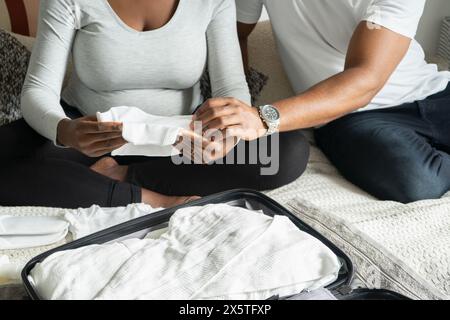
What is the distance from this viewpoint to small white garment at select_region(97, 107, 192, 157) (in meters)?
1.01

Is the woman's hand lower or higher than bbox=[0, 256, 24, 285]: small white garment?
higher

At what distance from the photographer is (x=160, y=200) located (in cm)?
122

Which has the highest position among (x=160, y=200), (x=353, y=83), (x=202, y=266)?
(x=353, y=83)

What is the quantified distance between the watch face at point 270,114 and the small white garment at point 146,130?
15 cm

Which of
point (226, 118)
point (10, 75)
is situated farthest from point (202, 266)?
point (10, 75)

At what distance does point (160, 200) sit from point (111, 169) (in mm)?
163

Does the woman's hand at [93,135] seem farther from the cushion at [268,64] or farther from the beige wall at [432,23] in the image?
the beige wall at [432,23]

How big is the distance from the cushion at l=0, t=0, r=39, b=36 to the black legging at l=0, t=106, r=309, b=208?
429 millimetres

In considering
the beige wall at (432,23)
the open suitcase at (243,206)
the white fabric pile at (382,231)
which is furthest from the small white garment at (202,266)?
the beige wall at (432,23)

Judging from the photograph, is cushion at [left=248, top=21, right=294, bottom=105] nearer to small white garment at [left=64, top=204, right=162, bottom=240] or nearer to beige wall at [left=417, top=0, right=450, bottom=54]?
small white garment at [left=64, top=204, right=162, bottom=240]

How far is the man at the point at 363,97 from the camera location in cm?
121

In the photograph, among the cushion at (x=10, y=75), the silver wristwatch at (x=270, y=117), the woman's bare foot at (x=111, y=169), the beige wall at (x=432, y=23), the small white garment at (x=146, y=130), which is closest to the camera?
the small white garment at (x=146, y=130)

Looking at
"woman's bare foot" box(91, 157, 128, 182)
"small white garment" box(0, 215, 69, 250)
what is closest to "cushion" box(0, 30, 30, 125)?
"woman's bare foot" box(91, 157, 128, 182)

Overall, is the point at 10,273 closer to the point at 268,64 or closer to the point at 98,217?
the point at 98,217
